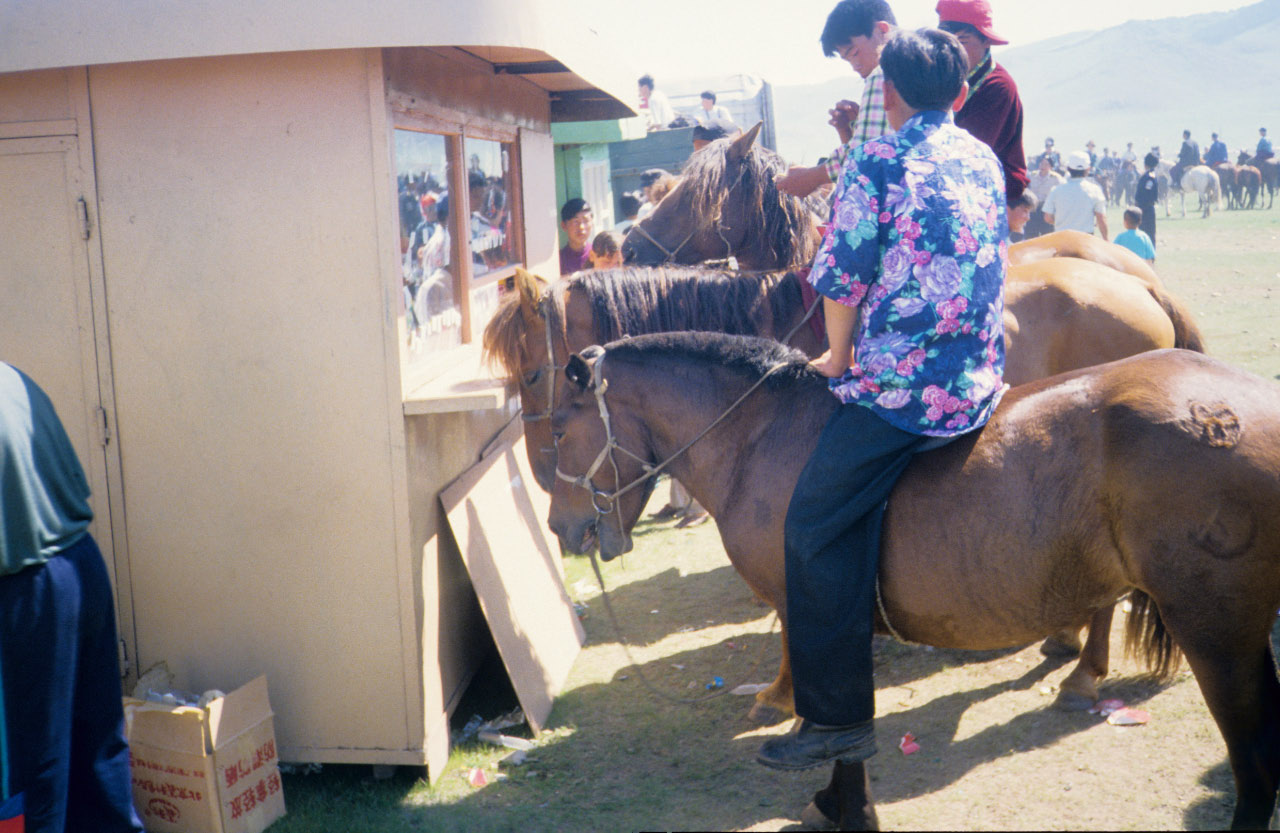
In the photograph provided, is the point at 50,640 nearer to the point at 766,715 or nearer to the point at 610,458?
the point at 610,458

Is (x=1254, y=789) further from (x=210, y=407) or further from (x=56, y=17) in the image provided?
(x=56, y=17)

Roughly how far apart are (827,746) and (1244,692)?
4.10 feet

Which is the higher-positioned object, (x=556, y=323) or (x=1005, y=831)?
(x=556, y=323)

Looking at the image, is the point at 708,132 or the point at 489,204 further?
the point at 708,132

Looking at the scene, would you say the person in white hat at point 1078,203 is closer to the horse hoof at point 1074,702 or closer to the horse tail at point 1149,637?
the horse hoof at point 1074,702

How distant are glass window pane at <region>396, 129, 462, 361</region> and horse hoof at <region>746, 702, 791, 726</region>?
2274 mm

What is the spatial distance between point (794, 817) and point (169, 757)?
93.8 inches

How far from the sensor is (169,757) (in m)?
3.80

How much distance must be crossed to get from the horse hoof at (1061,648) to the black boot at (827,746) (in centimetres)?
215

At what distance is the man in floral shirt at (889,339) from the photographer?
3.07 meters

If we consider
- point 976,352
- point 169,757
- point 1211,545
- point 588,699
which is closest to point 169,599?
point 169,757

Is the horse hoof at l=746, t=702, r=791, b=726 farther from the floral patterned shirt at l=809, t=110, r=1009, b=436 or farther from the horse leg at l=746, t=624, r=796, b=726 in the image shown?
the floral patterned shirt at l=809, t=110, r=1009, b=436

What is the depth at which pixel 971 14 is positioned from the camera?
5.29m

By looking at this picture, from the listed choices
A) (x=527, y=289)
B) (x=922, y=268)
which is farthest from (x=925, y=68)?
(x=527, y=289)
